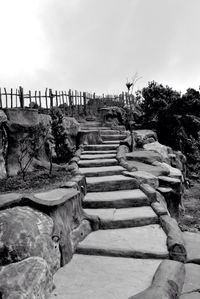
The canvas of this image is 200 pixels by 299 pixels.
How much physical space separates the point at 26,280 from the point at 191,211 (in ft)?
23.3

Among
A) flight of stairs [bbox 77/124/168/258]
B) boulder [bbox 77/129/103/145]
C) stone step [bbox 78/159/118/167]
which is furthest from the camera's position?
boulder [bbox 77/129/103/145]

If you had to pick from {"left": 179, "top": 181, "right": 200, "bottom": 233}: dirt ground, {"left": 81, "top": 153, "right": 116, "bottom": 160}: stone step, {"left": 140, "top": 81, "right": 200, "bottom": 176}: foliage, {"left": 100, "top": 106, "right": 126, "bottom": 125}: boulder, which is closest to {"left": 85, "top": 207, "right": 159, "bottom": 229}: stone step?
{"left": 179, "top": 181, "right": 200, "bottom": 233}: dirt ground

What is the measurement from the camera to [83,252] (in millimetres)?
3885

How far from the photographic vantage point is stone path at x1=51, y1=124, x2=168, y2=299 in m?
3.01

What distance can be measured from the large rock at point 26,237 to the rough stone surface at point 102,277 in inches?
10.6

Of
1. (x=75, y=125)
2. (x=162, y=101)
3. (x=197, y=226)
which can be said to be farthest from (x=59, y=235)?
(x=162, y=101)

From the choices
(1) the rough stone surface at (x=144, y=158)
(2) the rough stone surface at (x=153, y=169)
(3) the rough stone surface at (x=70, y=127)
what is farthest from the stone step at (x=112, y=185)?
(3) the rough stone surface at (x=70, y=127)

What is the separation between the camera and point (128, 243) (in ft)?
13.1

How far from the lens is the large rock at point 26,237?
2.96m

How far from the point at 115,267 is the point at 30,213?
1.24 meters

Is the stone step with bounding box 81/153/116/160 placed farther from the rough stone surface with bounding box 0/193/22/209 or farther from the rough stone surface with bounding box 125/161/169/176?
the rough stone surface with bounding box 0/193/22/209

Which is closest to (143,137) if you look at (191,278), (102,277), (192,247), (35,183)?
(35,183)

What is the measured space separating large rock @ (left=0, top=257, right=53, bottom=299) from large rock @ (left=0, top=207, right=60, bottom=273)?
0.16 meters

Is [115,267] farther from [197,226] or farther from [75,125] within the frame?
[75,125]
